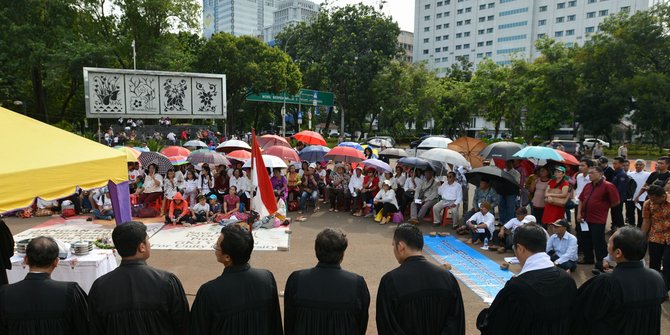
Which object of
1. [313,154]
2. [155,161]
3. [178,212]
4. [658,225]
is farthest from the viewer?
[313,154]

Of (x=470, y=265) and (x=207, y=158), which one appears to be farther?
(x=207, y=158)

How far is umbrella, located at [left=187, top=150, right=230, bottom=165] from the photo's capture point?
1357 centimetres

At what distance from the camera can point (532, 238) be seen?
136 inches

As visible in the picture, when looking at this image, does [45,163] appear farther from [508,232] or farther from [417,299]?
[508,232]

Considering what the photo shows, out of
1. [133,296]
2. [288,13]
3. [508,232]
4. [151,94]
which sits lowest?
[508,232]

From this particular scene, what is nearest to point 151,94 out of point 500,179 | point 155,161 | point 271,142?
point 271,142

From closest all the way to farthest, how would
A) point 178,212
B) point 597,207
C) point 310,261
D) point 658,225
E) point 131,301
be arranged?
point 131,301, point 658,225, point 597,207, point 310,261, point 178,212

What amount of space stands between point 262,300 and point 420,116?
41628 millimetres

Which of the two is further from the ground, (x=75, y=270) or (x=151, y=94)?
(x=151, y=94)

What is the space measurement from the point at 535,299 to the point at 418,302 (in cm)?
85

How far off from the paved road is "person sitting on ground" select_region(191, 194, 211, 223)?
7.98 ft

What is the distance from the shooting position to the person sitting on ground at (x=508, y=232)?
28.4 ft

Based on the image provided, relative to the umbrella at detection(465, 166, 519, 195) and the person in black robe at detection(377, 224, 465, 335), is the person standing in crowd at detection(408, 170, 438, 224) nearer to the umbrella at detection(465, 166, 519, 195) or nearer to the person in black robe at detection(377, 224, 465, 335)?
the umbrella at detection(465, 166, 519, 195)

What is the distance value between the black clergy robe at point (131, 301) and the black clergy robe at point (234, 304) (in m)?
0.26
